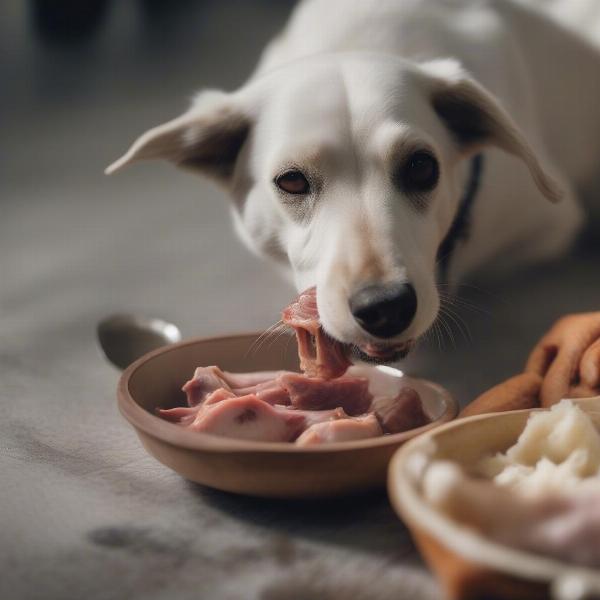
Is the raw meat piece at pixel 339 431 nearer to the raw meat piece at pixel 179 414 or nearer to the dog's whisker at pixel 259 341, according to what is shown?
the raw meat piece at pixel 179 414

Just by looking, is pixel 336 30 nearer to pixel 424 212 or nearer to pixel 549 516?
pixel 424 212

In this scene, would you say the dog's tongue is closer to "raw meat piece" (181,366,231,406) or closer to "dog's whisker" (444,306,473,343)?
"raw meat piece" (181,366,231,406)

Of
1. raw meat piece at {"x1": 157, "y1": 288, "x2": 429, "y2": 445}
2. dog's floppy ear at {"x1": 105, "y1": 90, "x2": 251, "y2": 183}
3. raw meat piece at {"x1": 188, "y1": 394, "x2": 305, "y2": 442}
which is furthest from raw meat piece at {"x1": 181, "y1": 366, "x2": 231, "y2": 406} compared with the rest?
dog's floppy ear at {"x1": 105, "y1": 90, "x2": 251, "y2": 183}

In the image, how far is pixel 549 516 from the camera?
→ 91 cm

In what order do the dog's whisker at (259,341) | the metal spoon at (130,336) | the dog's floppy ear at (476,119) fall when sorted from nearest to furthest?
the dog's whisker at (259,341), the dog's floppy ear at (476,119), the metal spoon at (130,336)

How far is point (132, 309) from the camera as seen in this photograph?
7.37 feet

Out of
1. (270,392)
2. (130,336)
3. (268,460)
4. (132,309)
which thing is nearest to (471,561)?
(268,460)

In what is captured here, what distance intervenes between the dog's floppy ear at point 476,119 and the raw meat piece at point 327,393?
561mm

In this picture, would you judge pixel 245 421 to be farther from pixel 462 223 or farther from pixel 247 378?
pixel 462 223

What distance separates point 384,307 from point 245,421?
26 cm

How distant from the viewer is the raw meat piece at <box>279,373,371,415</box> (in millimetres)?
1367

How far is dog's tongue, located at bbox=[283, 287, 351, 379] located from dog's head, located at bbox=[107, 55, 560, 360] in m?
0.02

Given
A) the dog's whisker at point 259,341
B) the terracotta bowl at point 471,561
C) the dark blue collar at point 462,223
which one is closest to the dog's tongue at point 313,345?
the dog's whisker at point 259,341

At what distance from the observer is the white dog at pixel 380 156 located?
1424mm
